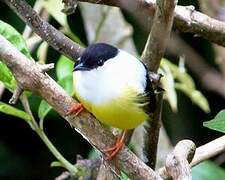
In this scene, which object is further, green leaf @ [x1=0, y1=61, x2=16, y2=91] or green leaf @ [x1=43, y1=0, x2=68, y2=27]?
green leaf @ [x1=43, y1=0, x2=68, y2=27]

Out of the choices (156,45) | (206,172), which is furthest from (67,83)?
(206,172)

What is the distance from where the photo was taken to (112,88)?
4.05ft

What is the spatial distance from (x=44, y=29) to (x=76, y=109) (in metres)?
0.22

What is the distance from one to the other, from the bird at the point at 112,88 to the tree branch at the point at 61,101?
61 millimetres

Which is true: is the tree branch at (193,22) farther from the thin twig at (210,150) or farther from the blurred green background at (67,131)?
the blurred green background at (67,131)

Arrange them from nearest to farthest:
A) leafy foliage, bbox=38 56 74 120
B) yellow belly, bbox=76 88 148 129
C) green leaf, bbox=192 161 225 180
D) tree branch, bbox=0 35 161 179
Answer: tree branch, bbox=0 35 161 179
yellow belly, bbox=76 88 148 129
leafy foliage, bbox=38 56 74 120
green leaf, bbox=192 161 225 180

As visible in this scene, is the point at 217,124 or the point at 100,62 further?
the point at 100,62

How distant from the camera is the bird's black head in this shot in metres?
1.24

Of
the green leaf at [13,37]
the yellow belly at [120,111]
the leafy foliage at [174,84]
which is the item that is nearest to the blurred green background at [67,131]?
the leafy foliage at [174,84]

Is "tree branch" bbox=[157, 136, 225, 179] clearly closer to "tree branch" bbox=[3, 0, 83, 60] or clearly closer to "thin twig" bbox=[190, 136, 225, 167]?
"thin twig" bbox=[190, 136, 225, 167]

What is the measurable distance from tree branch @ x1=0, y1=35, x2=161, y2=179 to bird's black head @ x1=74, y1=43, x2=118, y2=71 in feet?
0.40

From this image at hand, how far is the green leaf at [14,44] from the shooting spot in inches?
50.1

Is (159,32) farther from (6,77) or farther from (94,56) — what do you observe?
(6,77)

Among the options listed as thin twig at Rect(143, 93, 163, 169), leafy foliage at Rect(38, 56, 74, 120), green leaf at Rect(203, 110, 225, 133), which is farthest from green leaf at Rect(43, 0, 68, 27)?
green leaf at Rect(203, 110, 225, 133)
